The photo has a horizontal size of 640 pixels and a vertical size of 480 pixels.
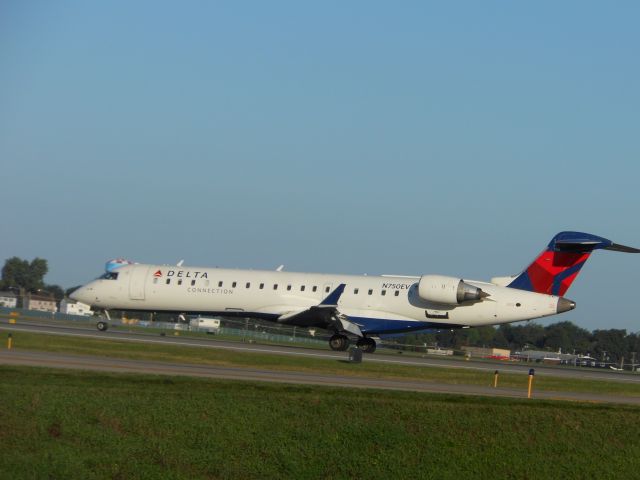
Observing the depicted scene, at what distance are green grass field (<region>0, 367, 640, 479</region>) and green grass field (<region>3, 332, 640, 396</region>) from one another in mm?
9417

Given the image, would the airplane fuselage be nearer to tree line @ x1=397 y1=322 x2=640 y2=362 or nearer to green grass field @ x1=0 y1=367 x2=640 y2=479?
green grass field @ x1=0 y1=367 x2=640 y2=479

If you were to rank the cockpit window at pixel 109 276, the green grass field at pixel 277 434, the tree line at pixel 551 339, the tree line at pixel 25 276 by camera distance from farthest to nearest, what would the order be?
the tree line at pixel 25 276
the tree line at pixel 551 339
the cockpit window at pixel 109 276
the green grass field at pixel 277 434

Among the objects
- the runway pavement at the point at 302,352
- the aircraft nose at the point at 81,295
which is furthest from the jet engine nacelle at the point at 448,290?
the aircraft nose at the point at 81,295

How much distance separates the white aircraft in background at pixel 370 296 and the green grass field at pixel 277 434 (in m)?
19.2

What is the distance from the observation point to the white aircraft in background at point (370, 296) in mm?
45000

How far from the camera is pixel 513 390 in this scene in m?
33.7

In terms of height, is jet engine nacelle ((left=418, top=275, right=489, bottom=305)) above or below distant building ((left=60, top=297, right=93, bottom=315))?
above

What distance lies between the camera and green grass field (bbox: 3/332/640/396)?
35281mm

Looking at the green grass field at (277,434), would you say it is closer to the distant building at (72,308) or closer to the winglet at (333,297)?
the winglet at (333,297)

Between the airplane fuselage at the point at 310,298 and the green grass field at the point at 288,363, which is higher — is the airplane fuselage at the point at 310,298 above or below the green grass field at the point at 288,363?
above

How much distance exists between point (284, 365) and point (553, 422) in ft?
44.1

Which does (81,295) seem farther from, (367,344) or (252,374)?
(252,374)

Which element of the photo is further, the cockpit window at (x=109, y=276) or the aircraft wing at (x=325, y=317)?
the cockpit window at (x=109, y=276)

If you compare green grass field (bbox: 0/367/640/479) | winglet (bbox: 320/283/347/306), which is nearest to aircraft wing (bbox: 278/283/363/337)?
winglet (bbox: 320/283/347/306)
